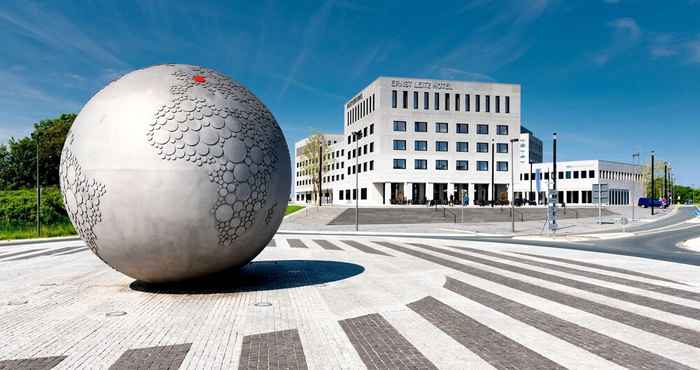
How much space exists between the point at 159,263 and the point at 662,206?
88.0 m

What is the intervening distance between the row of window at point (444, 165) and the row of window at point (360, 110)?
34.5ft

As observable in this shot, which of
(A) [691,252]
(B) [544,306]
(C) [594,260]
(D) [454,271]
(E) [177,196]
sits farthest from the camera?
(A) [691,252]

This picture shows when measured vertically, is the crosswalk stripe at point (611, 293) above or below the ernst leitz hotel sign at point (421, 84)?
below

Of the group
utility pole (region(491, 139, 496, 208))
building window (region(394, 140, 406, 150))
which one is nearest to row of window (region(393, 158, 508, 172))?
utility pole (region(491, 139, 496, 208))

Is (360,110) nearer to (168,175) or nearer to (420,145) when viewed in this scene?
(420,145)

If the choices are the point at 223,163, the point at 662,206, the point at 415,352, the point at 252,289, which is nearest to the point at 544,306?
the point at 415,352

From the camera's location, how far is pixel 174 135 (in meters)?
7.94

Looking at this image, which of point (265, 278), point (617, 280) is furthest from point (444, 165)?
point (265, 278)

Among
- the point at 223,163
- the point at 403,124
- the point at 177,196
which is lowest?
the point at 177,196

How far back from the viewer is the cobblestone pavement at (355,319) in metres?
5.51

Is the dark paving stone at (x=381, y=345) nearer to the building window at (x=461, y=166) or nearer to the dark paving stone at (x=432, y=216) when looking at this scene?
the dark paving stone at (x=432, y=216)

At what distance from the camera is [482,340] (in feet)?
20.6

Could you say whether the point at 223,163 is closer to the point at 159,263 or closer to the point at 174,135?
the point at 174,135

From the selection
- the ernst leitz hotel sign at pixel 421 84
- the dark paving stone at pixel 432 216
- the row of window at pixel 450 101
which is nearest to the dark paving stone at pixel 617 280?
the dark paving stone at pixel 432 216
